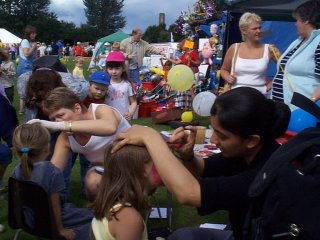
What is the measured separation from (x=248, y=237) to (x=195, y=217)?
228 centimetres

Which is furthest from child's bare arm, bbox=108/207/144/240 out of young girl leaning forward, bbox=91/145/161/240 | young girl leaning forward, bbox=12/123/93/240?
young girl leaning forward, bbox=12/123/93/240

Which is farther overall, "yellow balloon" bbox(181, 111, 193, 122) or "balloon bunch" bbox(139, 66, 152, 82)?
"balloon bunch" bbox(139, 66, 152, 82)

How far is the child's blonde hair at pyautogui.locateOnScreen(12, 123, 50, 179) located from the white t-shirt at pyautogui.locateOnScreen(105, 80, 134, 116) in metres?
1.74

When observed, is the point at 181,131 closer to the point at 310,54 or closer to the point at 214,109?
→ the point at 214,109

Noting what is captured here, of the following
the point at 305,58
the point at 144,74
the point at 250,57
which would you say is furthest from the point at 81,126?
the point at 144,74

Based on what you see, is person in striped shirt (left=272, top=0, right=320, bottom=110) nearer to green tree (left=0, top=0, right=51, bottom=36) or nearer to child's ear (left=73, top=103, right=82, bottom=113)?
child's ear (left=73, top=103, right=82, bottom=113)

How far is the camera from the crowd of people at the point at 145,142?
1.50 meters

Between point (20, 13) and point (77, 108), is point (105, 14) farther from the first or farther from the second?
point (77, 108)

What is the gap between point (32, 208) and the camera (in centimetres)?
237

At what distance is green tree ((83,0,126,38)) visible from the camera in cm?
8094

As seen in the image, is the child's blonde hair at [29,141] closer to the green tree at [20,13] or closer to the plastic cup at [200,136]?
the plastic cup at [200,136]

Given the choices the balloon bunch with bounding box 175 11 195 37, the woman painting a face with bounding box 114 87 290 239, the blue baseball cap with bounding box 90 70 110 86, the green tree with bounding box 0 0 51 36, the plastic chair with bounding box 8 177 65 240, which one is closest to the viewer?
the woman painting a face with bounding box 114 87 290 239

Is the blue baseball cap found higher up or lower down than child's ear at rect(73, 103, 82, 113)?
higher up

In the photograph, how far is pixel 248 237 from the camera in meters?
1.35
